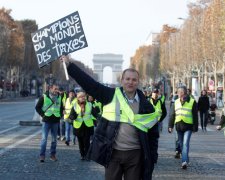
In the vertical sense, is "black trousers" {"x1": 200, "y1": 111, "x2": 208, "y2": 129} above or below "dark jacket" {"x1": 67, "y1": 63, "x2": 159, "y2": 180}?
below

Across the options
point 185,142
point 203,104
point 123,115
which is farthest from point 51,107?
point 203,104

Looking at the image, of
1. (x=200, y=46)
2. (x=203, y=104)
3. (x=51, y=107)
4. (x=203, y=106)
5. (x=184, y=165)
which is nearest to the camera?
(x=184, y=165)

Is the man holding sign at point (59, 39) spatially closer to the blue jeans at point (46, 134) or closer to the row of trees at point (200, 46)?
the blue jeans at point (46, 134)

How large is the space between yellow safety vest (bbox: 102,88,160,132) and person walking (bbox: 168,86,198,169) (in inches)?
231

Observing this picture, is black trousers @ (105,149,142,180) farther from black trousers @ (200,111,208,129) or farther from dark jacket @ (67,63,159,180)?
black trousers @ (200,111,208,129)

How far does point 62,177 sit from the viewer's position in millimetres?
10461

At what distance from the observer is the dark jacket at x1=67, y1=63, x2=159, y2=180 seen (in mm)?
5984

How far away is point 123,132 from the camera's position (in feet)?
19.8

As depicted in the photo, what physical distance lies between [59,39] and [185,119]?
4303 mm

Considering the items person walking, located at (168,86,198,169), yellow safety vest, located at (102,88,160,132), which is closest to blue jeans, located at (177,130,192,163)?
person walking, located at (168,86,198,169)

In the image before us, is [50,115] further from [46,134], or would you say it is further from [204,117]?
[204,117]

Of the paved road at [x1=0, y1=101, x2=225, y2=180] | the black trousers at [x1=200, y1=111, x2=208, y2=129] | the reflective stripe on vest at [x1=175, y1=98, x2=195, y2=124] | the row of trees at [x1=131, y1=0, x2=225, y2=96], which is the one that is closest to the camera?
the paved road at [x1=0, y1=101, x2=225, y2=180]

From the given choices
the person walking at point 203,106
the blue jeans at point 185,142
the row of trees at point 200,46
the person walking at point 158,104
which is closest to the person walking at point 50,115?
the blue jeans at point 185,142

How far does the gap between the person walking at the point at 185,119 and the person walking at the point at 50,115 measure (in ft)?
8.17
